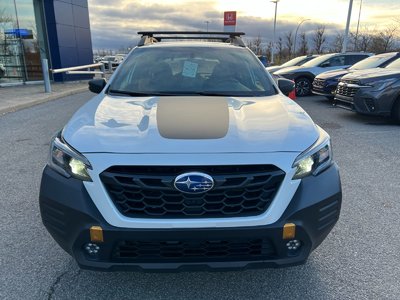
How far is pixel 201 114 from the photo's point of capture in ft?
8.22

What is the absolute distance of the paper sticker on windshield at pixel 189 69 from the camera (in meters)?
3.40

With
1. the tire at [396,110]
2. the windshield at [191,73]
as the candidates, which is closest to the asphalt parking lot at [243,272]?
the windshield at [191,73]

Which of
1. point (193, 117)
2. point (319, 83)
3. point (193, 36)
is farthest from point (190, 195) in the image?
point (319, 83)

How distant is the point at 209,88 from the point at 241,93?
0.30m

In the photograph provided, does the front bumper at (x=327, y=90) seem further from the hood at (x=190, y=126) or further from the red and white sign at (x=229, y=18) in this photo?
the red and white sign at (x=229, y=18)

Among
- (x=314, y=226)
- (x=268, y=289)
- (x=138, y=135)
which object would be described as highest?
(x=138, y=135)

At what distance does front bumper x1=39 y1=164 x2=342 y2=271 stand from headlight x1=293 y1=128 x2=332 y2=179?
0.06 m

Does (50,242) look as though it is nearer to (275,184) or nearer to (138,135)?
(138,135)

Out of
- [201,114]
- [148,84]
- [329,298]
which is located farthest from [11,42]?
[329,298]

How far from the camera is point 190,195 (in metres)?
1.94

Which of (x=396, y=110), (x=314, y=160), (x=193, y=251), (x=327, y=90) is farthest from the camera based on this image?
(x=327, y=90)

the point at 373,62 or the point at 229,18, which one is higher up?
the point at 229,18

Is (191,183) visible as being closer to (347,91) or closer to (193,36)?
(193,36)

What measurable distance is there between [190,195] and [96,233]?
0.57m
